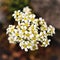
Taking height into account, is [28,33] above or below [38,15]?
below

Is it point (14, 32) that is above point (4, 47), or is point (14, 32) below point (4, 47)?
above

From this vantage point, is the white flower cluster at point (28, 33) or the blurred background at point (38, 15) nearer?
the white flower cluster at point (28, 33)

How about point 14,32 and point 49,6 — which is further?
point 49,6

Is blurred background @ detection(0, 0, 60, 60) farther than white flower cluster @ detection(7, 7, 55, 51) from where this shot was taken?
Yes

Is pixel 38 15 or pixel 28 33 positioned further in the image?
pixel 38 15

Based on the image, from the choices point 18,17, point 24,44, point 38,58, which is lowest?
point 38,58

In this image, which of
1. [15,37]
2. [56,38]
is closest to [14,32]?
[15,37]

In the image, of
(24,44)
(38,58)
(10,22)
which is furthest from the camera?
(10,22)

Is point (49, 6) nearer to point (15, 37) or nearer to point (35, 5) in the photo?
point (35, 5)
